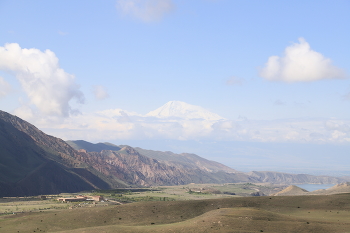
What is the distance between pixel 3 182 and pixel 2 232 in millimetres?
114915

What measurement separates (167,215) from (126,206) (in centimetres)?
909

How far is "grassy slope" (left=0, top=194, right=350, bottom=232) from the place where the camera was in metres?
60.6

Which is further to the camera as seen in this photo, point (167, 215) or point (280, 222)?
point (167, 215)

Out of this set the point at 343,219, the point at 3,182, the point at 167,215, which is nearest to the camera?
the point at 343,219

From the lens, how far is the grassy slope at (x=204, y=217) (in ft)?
199

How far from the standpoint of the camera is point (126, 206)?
3233 inches

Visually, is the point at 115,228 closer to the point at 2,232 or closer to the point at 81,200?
the point at 2,232

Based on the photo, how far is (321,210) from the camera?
87.1m

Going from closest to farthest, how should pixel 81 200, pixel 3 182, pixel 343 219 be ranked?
1. pixel 343 219
2. pixel 81 200
3. pixel 3 182

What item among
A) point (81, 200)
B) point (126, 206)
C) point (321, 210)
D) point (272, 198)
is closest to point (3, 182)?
point (81, 200)

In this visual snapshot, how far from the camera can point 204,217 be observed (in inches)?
2680

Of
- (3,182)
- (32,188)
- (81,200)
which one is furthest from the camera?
(32,188)

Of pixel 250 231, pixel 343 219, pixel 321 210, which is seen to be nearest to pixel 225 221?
pixel 250 231

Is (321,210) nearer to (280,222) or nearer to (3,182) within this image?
(280,222)
